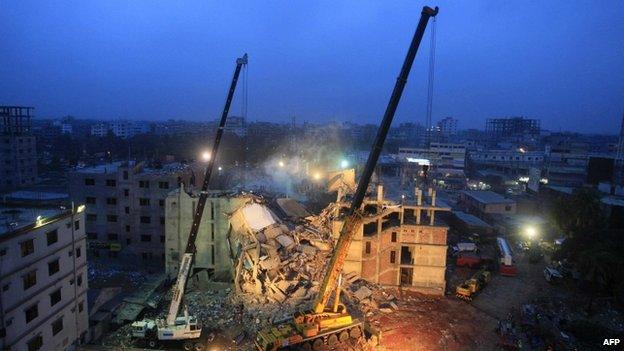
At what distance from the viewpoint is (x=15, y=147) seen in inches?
1928

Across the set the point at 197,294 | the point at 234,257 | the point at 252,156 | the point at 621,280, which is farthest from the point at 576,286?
the point at 252,156

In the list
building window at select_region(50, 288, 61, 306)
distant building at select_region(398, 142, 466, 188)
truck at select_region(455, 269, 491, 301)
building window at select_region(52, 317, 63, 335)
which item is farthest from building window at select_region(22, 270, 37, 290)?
distant building at select_region(398, 142, 466, 188)

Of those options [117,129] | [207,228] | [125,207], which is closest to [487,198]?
[207,228]

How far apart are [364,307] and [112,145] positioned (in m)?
83.2

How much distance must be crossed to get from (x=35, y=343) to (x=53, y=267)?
Result: 3134mm

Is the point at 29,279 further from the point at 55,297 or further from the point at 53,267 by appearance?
the point at 55,297

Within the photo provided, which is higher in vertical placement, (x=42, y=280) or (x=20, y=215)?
(x=20, y=215)

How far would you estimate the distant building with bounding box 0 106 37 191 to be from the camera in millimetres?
48062

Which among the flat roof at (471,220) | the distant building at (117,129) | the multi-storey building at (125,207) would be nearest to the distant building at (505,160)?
the flat roof at (471,220)

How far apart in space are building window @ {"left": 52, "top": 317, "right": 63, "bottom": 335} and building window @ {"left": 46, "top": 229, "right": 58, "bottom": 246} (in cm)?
359

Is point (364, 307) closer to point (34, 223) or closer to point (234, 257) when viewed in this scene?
point (234, 257)

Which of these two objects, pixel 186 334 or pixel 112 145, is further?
pixel 112 145

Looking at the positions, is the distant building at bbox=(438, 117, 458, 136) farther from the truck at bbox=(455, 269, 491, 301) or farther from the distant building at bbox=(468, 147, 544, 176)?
the truck at bbox=(455, 269, 491, 301)

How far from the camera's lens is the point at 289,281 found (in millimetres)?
21328
